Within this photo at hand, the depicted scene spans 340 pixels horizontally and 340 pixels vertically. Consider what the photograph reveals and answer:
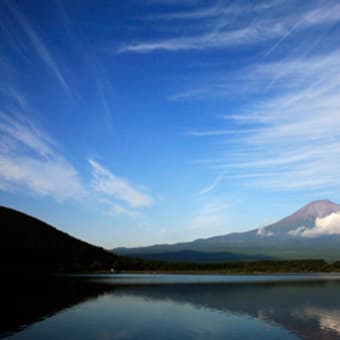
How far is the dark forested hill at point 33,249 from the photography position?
14438cm

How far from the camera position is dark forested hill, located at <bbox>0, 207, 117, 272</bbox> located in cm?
14438

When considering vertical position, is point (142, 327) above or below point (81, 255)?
below

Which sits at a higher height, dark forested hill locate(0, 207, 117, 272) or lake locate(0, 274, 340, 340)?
dark forested hill locate(0, 207, 117, 272)

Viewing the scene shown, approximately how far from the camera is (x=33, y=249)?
534 ft

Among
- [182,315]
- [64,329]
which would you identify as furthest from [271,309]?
[64,329]

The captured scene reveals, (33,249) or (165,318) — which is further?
(33,249)

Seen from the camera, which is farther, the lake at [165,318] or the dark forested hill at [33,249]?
the dark forested hill at [33,249]

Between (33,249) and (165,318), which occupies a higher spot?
(33,249)

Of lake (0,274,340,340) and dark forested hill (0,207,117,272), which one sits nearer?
lake (0,274,340,340)

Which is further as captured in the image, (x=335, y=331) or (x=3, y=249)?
A: (x=3, y=249)

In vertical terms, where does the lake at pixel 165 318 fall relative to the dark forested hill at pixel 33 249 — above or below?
below

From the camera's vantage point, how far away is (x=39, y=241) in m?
178

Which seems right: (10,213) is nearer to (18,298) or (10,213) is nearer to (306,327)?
(18,298)

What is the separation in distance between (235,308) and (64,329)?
949 inches
